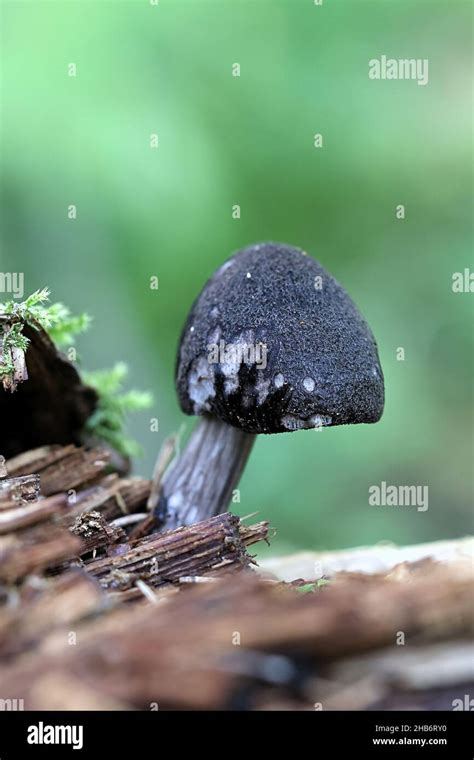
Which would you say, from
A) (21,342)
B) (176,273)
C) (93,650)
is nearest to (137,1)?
(176,273)

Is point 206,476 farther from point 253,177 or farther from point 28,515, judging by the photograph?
point 253,177

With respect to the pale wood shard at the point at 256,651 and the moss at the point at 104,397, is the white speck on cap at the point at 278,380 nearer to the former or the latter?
the moss at the point at 104,397

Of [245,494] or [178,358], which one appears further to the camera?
[245,494]

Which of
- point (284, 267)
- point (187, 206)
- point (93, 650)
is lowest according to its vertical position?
point (93, 650)

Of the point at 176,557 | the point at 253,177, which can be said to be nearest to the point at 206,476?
the point at 176,557

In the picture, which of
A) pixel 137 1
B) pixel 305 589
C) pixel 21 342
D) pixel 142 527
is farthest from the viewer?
pixel 137 1
